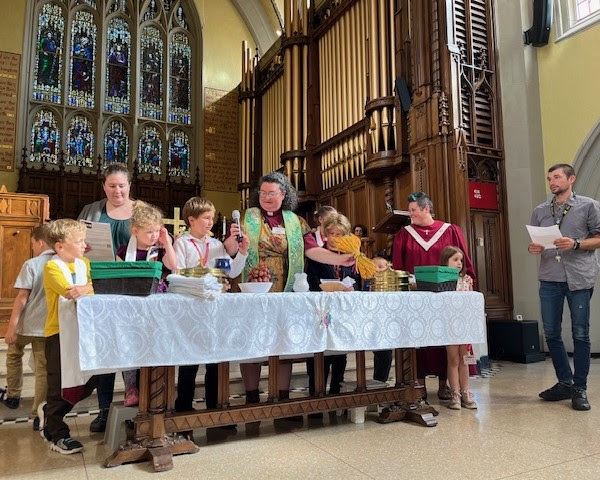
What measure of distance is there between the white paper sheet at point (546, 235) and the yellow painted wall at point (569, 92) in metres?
2.68

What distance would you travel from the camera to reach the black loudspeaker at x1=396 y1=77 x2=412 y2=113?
558 cm

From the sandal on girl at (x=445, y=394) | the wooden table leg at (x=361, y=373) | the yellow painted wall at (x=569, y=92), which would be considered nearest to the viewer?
the wooden table leg at (x=361, y=373)

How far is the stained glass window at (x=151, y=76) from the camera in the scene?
9922mm

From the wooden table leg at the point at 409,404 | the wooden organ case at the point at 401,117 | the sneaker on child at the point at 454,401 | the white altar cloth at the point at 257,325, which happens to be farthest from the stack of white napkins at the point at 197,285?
the wooden organ case at the point at 401,117

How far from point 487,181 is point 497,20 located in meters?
1.86

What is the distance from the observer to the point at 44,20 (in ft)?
30.3

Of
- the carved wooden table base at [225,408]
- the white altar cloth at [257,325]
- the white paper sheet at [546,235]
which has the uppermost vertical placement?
the white paper sheet at [546,235]

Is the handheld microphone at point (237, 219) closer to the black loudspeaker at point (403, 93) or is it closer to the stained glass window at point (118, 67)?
the black loudspeaker at point (403, 93)

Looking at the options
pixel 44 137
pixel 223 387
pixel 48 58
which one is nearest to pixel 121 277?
pixel 223 387

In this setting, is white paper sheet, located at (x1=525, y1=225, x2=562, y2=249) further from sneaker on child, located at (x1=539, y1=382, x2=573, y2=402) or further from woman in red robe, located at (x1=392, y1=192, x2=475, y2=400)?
sneaker on child, located at (x1=539, y1=382, x2=573, y2=402)

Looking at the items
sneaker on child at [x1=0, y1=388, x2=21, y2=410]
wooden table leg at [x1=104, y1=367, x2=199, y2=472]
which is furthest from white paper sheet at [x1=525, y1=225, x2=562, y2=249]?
sneaker on child at [x1=0, y1=388, x2=21, y2=410]

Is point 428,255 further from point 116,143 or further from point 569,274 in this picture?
point 116,143

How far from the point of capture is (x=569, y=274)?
3025 millimetres

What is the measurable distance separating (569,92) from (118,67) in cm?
783
